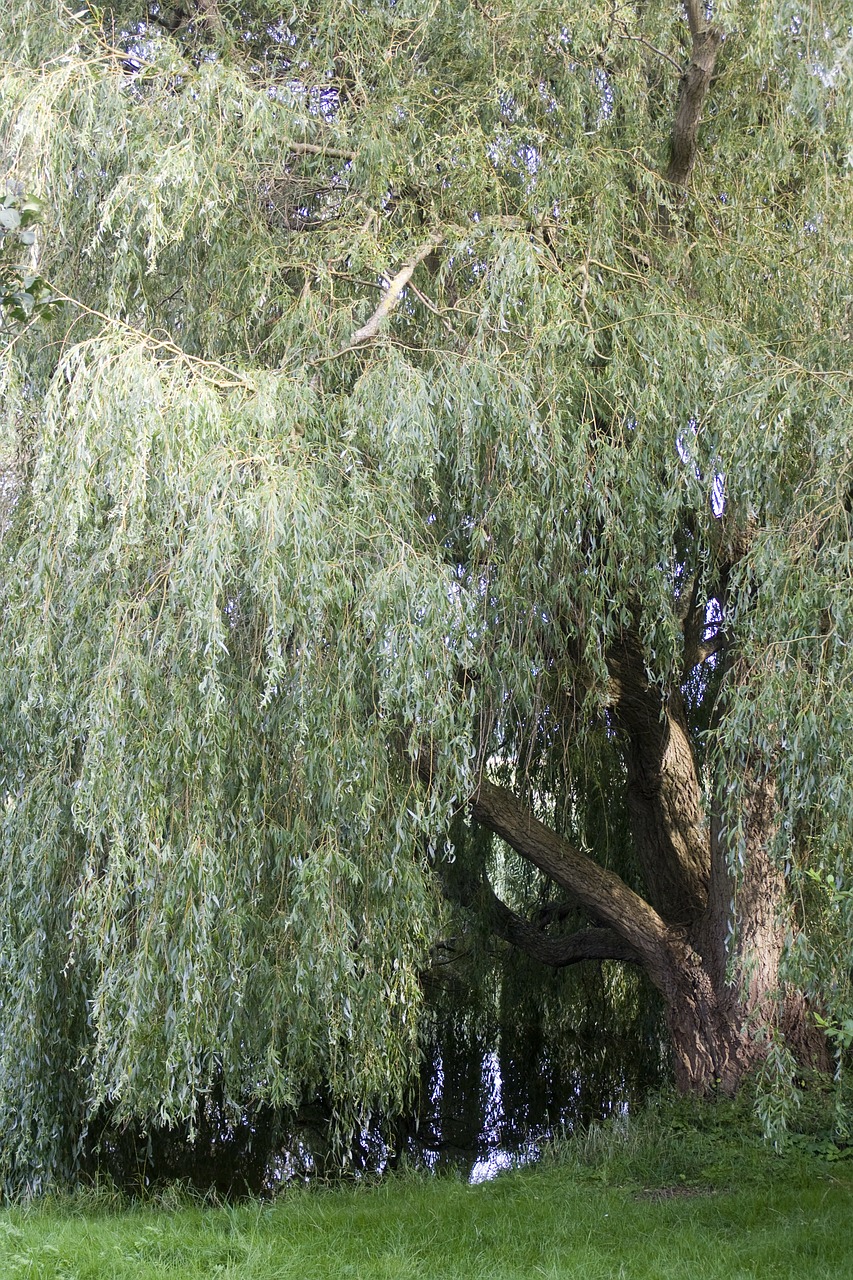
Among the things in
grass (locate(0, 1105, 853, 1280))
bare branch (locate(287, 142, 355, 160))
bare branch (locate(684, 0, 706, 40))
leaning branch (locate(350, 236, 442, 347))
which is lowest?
grass (locate(0, 1105, 853, 1280))

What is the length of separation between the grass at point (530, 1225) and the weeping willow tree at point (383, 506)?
0.51m

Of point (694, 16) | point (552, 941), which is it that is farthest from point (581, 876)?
point (694, 16)

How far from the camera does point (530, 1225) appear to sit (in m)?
4.95

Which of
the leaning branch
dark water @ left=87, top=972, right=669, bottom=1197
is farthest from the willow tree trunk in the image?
the leaning branch

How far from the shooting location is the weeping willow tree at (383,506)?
433 centimetres

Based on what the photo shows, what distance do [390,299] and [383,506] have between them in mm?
1054

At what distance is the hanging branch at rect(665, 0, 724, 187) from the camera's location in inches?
227

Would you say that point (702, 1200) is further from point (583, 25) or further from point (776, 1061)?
point (583, 25)

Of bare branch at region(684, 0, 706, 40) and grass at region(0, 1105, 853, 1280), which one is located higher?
bare branch at region(684, 0, 706, 40)

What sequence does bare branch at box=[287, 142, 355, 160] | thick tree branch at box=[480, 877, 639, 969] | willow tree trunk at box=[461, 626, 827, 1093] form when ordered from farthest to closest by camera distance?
thick tree branch at box=[480, 877, 639, 969]
willow tree trunk at box=[461, 626, 827, 1093]
bare branch at box=[287, 142, 355, 160]

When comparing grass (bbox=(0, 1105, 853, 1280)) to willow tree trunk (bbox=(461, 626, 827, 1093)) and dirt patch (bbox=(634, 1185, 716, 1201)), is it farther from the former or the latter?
willow tree trunk (bbox=(461, 626, 827, 1093))

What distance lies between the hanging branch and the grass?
15.9ft

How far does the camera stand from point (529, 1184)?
5648 mm

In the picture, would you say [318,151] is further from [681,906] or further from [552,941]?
[552,941]
